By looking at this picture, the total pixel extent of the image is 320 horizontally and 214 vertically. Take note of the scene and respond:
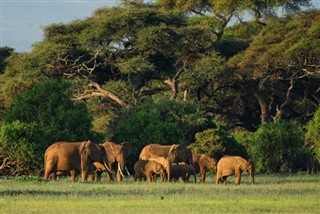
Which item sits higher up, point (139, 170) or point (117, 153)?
point (117, 153)

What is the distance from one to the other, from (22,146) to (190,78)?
53.0 ft

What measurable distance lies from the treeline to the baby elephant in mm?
6881

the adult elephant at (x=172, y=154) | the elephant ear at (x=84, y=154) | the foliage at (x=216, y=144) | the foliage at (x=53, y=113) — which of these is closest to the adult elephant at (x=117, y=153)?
the adult elephant at (x=172, y=154)

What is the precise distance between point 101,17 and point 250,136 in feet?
37.8

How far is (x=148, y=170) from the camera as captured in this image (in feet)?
113

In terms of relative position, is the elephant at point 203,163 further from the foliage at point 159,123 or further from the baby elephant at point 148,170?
the foliage at point 159,123

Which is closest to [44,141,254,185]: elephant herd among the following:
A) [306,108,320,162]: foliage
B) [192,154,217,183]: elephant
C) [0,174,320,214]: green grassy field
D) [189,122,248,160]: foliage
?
[192,154,217,183]: elephant

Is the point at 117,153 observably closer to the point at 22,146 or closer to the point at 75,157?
the point at 75,157

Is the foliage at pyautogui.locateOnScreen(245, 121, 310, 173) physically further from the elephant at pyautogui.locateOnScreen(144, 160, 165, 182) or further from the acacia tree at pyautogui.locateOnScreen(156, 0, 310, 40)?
the acacia tree at pyautogui.locateOnScreen(156, 0, 310, 40)

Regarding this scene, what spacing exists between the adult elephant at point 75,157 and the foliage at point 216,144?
819 centimetres

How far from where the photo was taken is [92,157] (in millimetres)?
33656

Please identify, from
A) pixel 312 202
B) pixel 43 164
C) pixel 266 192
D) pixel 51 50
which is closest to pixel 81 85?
pixel 51 50

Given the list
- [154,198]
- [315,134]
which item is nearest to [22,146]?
[315,134]

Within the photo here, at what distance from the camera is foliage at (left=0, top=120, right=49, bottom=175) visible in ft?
123
